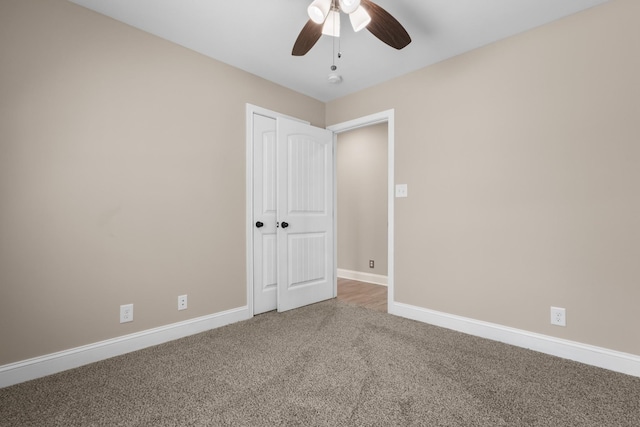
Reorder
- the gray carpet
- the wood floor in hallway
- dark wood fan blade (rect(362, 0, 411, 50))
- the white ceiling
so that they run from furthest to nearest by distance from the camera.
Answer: the wood floor in hallway
the white ceiling
dark wood fan blade (rect(362, 0, 411, 50))
the gray carpet

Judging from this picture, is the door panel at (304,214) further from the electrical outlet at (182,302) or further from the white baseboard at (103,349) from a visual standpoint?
the electrical outlet at (182,302)

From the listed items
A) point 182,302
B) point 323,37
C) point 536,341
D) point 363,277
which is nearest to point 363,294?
point 363,277

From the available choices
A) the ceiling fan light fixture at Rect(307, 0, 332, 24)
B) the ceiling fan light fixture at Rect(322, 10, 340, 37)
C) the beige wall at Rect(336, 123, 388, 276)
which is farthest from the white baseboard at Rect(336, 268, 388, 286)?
the ceiling fan light fixture at Rect(307, 0, 332, 24)

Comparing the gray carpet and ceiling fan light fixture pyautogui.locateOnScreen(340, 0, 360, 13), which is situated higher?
ceiling fan light fixture pyautogui.locateOnScreen(340, 0, 360, 13)

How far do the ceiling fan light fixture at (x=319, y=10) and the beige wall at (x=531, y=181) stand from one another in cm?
A: 149

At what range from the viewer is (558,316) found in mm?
2150

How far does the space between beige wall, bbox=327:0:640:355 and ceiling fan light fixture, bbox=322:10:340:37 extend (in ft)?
4.28

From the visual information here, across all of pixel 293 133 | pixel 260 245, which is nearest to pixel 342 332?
pixel 260 245

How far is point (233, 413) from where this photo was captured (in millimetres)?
1494

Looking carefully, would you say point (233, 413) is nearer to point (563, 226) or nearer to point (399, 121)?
point (563, 226)

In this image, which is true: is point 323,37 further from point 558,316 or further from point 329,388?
point 558,316

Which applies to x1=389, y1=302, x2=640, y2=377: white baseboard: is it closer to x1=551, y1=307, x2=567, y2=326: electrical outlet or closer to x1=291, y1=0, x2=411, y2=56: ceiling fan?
x1=551, y1=307, x2=567, y2=326: electrical outlet

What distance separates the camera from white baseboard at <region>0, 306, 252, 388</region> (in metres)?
1.79

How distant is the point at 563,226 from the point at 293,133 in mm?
2536
